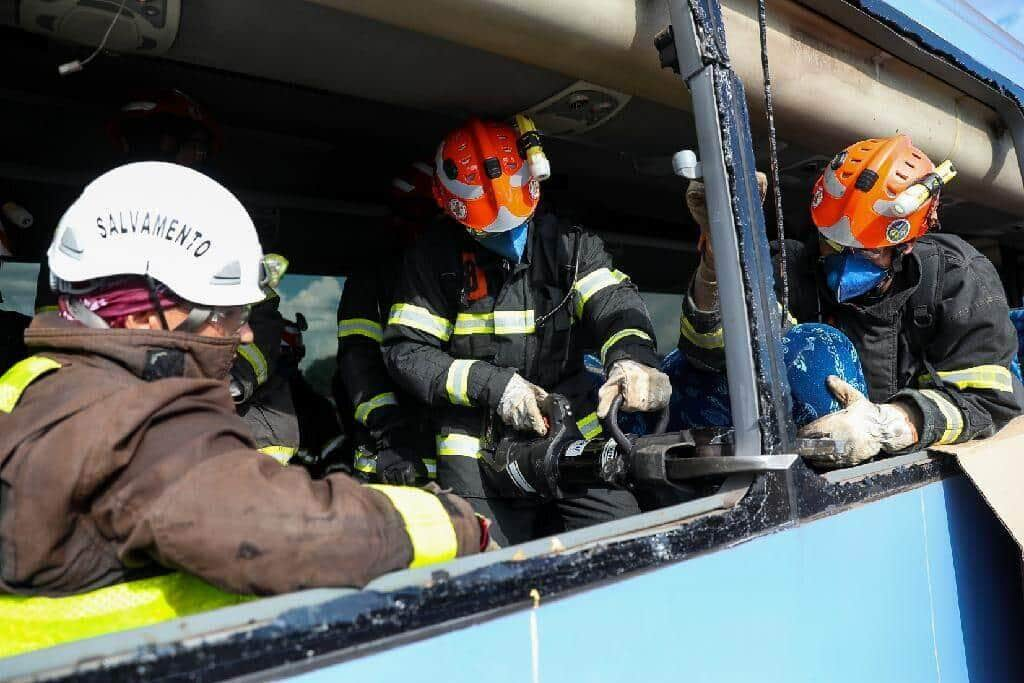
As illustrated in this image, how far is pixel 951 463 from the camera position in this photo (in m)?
1.98

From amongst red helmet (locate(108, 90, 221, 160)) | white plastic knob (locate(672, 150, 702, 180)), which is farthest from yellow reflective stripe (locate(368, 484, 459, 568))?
red helmet (locate(108, 90, 221, 160))

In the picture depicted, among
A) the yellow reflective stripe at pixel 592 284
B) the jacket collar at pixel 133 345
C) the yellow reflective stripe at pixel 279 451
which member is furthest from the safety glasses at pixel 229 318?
the yellow reflective stripe at pixel 592 284

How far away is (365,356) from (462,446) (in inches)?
26.8

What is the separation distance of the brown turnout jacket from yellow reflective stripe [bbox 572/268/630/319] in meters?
1.60

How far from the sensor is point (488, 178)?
2.54 meters

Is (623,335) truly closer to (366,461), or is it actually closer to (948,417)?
(948,417)

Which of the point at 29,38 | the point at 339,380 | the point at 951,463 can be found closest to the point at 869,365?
the point at 951,463

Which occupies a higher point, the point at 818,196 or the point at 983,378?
the point at 818,196

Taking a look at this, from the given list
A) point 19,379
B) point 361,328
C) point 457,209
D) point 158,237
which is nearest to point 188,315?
point 158,237

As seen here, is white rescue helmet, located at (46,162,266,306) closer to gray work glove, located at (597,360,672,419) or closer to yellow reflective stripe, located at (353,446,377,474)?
gray work glove, located at (597,360,672,419)

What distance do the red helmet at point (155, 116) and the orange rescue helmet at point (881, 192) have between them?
7.23ft

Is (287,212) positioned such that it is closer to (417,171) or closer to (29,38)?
(417,171)

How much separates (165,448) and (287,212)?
2.64 meters

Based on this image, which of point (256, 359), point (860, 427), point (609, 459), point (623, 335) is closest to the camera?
point (609, 459)
